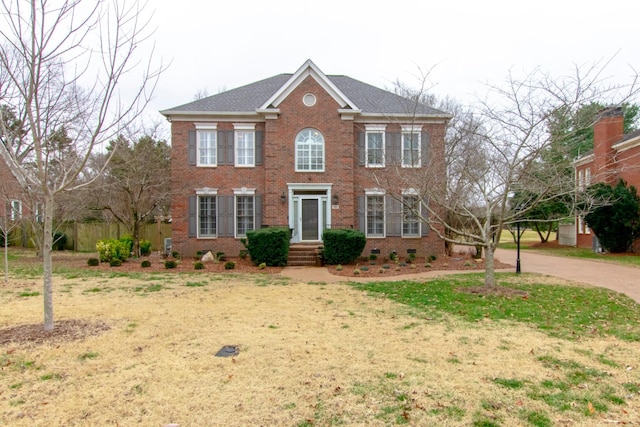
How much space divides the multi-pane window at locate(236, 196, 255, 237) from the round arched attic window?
4.41 metres

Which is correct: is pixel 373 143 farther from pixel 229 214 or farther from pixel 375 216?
pixel 229 214

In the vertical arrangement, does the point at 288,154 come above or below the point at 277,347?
above

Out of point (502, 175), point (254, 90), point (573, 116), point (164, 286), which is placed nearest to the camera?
point (573, 116)

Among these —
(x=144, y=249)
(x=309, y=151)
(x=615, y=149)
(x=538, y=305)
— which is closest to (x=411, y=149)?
(x=538, y=305)

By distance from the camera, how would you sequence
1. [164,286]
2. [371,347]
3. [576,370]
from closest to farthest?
[576,370] → [371,347] → [164,286]

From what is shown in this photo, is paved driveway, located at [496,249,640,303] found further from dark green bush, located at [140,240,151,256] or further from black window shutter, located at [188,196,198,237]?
dark green bush, located at [140,240,151,256]

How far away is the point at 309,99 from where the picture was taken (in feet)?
54.9

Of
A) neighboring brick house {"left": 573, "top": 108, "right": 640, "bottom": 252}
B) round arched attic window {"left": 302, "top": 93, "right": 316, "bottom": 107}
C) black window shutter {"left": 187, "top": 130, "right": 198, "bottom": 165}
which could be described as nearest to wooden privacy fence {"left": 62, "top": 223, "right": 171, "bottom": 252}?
black window shutter {"left": 187, "top": 130, "right": 198, "bottom": 165}

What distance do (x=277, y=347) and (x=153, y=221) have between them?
885 inches

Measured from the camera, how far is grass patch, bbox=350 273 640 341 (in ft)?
20.8

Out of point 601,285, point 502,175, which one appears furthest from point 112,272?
point 601,285

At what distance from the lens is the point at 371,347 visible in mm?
5238

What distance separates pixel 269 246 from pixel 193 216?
4519mm

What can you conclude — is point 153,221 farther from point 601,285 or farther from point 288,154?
point 601,285
